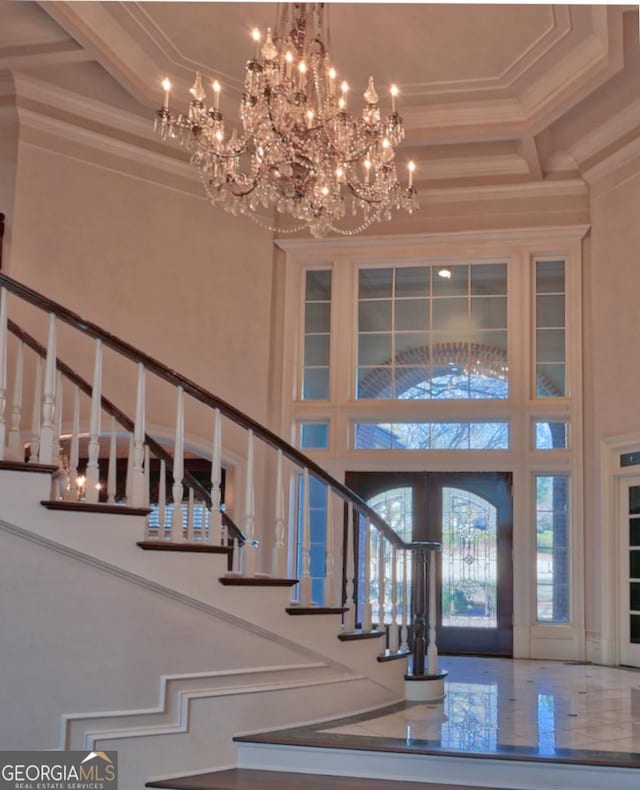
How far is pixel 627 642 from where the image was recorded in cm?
816

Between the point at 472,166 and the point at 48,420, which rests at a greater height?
the point at 472,166

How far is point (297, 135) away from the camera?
5461 mm

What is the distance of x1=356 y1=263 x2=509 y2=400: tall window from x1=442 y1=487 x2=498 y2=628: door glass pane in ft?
3.79

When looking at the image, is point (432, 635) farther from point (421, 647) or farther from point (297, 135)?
point (297, 135)

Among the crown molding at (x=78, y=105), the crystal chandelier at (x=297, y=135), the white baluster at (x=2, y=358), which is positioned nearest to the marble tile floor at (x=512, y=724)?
the white baluster at (x=2, y=358)

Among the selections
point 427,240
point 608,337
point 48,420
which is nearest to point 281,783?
point 48,420

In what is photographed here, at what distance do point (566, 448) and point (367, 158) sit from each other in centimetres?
437

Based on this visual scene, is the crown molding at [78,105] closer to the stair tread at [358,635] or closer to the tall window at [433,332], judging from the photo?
the tall window at [433,332]

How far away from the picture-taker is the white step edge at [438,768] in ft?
14.2

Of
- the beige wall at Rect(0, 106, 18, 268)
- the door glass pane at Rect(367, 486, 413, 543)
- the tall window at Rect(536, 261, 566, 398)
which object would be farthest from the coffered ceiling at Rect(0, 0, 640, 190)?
the door glass pane at Rect(367, 486, 413, 543)

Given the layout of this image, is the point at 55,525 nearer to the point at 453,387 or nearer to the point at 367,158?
the point at 367,158

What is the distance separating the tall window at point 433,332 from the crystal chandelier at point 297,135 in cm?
358

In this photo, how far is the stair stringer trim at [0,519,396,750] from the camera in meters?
4.29

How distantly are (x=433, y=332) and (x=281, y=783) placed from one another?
19.3 feet
